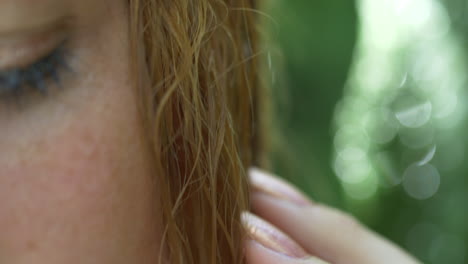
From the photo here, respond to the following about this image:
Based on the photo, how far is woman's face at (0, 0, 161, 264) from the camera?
0.44 m

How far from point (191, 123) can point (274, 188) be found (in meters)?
0.29

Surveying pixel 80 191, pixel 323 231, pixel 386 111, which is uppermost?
pixel 80 191

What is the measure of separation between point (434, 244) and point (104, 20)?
1.55 m

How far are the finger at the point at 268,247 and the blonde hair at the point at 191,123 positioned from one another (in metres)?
0.01

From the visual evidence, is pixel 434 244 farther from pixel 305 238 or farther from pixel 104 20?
pixel 104 20

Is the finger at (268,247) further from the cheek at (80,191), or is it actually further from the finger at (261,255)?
the cheek at (80,191)

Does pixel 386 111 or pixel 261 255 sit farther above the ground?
pixel 261 255

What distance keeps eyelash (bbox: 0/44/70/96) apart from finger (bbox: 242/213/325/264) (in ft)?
0.71

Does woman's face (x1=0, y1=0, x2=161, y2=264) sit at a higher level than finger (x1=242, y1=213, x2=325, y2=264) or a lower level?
higher

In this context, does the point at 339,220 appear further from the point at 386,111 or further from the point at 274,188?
the point at 386,111

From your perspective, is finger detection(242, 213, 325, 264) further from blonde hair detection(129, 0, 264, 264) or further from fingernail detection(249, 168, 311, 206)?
fingernail detection(249, 168, 311, 206)

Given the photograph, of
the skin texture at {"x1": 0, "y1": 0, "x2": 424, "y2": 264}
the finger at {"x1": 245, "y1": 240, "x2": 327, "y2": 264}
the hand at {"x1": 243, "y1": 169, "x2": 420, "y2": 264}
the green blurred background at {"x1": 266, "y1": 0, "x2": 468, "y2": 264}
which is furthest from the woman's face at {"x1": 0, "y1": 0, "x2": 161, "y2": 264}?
the green blurred background at {"x1": 266, "y1": 0, "x2": 468, "y2": 264}

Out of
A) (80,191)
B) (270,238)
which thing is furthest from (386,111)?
(80,191)

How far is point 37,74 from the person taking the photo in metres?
0.46
